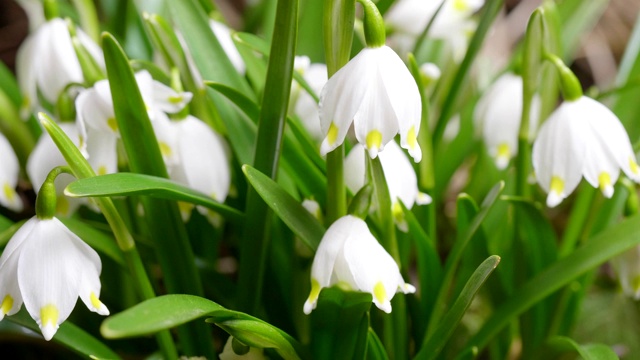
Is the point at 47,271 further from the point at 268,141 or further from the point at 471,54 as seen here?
the point at 471,54

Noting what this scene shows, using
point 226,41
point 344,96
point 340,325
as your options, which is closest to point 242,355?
point 340,325

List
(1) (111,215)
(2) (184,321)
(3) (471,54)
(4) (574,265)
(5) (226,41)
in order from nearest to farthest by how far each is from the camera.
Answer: (2) (184,321) → (1) (111,215) → (4) (574,265) → (3) (471,54) → (5) (226,41)

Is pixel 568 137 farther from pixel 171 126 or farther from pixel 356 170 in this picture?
pixel 171 126

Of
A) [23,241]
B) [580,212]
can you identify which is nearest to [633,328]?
[580,212]

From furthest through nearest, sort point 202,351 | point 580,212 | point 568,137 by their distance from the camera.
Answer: point 580,212 → point 202,351 → point 568,137

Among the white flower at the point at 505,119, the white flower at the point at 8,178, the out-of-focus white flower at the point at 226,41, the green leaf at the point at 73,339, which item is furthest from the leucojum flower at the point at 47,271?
the white flower at the point at 505,119
